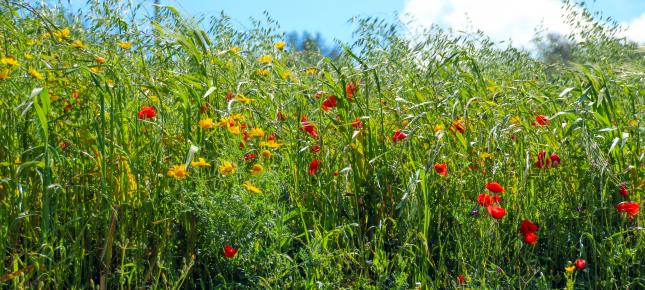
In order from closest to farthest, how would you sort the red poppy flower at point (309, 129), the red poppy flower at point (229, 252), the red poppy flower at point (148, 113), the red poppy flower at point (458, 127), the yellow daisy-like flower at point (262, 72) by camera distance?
1. the red poppy flower at point (229, 252)
2. the red poppy flower at point (148, 113)
3. the red poppy flower at point (458, 127)
4. the red poppy flower at point (309, 129)
5. the yellow daisy-like flower at point (262, 72)

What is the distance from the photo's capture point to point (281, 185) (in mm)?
2498

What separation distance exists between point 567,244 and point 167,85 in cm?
134

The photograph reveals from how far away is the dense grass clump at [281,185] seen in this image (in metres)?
2.25

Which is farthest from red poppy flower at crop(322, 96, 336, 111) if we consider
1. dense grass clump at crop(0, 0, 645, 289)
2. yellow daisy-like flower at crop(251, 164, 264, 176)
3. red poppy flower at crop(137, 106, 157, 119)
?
red poppy flower at crop(137, 106, 157, 119)

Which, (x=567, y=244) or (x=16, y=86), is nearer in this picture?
(x=16, y=86)

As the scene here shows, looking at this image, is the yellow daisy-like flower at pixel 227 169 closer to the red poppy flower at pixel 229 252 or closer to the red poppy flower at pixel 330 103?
the red poppy flower at pixel 229 252

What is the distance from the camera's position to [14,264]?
2180 millimetres

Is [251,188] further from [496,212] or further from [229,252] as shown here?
[496,212]

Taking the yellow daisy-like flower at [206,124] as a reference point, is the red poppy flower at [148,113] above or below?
above

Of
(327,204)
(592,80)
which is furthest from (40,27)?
(592,80)

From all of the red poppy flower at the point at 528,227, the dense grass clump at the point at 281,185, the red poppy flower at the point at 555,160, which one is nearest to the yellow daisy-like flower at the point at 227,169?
the dense grass clump at the point at 281,185

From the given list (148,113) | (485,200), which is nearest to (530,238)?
(485,200)

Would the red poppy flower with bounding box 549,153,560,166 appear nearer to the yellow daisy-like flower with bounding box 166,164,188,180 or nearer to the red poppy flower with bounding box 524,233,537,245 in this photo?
the red poppy flower with bounding box 524,233,537,245

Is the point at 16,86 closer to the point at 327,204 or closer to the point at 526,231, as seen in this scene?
the point at 327,204
